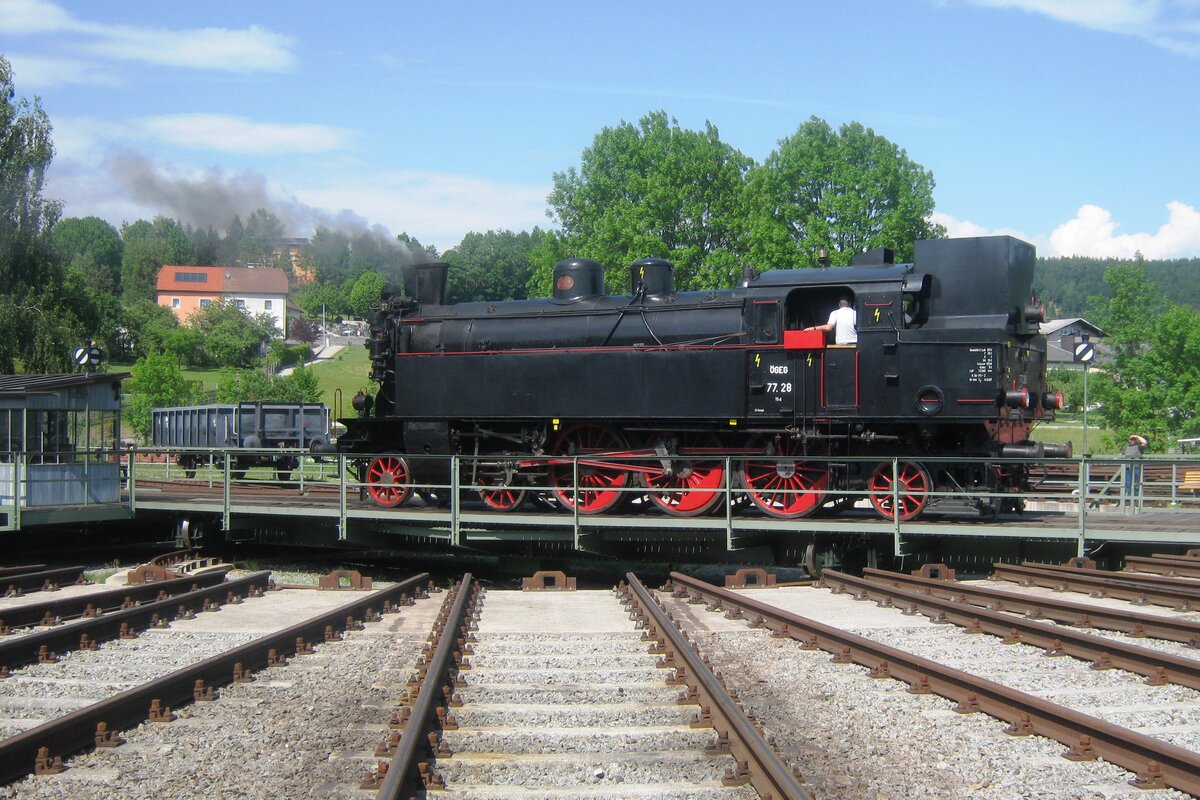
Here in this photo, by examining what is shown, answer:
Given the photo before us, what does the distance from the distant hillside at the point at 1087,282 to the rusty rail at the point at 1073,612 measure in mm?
167681

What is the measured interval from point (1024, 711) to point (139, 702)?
523 centimetres

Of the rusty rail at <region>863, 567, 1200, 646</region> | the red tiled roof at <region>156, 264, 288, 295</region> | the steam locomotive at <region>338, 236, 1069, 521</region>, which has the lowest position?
the rusty rail at <region>863, 567, 1200, 646</region>

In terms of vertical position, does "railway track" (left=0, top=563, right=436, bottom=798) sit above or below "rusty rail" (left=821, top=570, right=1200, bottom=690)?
below

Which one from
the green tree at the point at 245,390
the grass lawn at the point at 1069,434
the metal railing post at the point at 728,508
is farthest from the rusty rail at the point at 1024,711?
the green tree at the point at 245,390

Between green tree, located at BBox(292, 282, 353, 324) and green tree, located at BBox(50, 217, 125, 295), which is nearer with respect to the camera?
green tree, located at BBox(292, 282, 353, 324)

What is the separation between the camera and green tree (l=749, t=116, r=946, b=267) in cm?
4544

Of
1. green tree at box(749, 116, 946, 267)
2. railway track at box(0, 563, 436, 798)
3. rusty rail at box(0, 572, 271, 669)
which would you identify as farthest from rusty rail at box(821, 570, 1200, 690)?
green tree at box(749, 116, 946, 267)

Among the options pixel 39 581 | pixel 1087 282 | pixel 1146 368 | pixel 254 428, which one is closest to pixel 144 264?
pixel 254 428

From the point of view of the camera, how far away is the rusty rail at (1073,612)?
890 cm

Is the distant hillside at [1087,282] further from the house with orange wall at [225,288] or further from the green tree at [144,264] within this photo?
the green tree at [144,264]

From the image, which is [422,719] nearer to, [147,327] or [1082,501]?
[1082,501]

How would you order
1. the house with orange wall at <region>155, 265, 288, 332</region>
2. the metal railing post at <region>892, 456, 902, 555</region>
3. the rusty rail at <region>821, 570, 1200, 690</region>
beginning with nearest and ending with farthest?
the rusty rail at <region>821, 570, 1200, 690</region>
the metal railing post at <region>892, 456, 902, 555</region>
the house with orange wall at <region>155, 265, 288, 332</region>

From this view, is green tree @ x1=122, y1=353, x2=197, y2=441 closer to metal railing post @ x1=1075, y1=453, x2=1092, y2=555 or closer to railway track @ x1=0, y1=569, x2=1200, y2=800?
railway track @ x1=0, y1=569, x2=1200, y2=800

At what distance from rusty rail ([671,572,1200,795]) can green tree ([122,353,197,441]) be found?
43.6 meters
